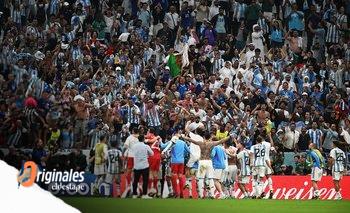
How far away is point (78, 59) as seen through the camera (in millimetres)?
26000

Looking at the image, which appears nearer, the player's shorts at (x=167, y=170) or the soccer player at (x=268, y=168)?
the player's shorts at (x=167, y=170)

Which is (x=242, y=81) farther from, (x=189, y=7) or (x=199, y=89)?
(x=189, y=7)

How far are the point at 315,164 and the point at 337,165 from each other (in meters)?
0.64

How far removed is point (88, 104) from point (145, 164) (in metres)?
3.40

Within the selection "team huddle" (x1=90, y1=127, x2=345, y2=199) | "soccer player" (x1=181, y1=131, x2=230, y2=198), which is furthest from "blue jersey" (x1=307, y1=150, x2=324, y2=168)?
"soccer player" (x1=181, y1=131, x2=230, y2=198)

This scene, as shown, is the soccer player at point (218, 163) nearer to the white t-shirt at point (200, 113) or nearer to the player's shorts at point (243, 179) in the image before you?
the player's shorts at point (243, 179)

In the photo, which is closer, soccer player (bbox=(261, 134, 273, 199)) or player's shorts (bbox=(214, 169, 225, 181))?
player's shorts (bbox=(214, 169, 225, 181))

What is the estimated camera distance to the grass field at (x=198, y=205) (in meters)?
17.2

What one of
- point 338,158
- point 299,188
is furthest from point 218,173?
point 338,158

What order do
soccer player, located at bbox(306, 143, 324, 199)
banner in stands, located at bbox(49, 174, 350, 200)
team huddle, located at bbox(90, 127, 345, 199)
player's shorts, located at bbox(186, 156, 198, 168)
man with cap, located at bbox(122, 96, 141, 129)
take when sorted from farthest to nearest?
1. man with cap, located at bbox(122, 96, 141, 129)
2. soccer player, located at bbox(306, 143, 324, 199)
3. banner in stands, located at bbox(49, 174, 350, 200)
4. player's shorts, located at bbox(186, 156, 198, 168)
5. team huddle, located at bbox(90, 127, 345, 199)

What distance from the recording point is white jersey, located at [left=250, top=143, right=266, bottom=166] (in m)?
22.7

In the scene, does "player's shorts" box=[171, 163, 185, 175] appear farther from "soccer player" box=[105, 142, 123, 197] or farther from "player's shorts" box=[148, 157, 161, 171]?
"soccer player" box=[105, 142, 123, 197]

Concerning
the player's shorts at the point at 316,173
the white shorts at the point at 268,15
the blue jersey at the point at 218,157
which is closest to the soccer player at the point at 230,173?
the blue jersey at the point at 218,157

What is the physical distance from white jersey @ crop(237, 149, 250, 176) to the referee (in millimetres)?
2899
